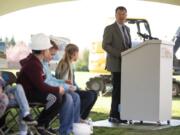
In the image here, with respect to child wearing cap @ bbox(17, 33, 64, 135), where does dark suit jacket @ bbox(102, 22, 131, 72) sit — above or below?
above

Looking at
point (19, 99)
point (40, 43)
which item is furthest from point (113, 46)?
point (19, 99)

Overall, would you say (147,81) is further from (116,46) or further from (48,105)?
(48,105)

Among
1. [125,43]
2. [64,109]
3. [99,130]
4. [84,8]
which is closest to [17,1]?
[125,43]

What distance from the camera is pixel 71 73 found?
601 cm

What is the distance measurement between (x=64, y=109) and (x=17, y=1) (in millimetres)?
6807

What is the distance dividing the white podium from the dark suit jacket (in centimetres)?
17

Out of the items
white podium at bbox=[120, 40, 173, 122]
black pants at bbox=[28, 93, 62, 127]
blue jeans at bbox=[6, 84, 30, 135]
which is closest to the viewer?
blue jeans at bbox=[6, 84, 30, 135]

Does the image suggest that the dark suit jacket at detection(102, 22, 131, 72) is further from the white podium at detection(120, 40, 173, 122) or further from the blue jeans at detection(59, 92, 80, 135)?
the blue jeans at detection(59, 92, 80, 135)

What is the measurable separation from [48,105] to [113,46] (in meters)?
2.23

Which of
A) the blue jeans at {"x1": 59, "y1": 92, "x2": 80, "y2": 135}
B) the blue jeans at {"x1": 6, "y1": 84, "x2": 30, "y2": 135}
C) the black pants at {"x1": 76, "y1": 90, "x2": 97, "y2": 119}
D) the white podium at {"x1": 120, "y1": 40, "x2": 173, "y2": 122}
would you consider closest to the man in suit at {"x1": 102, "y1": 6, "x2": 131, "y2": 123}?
the white podium at {"x1": 120, "y1": 40, "x2": 173, "y2": 122}

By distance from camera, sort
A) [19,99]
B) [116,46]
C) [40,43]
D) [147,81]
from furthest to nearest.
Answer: [116,46] < [147,81] < [40,43] < [19,99]

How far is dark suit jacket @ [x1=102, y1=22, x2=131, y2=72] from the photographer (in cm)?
706

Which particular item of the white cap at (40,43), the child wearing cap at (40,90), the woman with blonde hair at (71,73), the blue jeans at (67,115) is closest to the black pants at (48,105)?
the child wearing cap at (40,90)

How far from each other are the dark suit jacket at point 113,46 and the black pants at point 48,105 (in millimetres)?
2047
